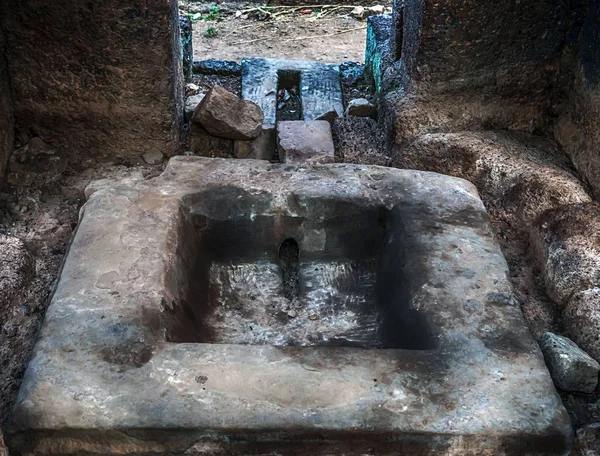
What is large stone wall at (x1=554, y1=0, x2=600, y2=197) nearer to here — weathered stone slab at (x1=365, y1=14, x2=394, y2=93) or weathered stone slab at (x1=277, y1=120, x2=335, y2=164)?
weathered stone slab at (x1=365, y1=14, x2=394, y2=93)

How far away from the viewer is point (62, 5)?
10.4 ft

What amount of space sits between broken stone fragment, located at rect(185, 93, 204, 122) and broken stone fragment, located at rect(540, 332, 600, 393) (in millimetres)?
2262

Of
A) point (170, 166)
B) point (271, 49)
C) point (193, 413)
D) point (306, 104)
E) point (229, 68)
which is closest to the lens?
point (193, 413)

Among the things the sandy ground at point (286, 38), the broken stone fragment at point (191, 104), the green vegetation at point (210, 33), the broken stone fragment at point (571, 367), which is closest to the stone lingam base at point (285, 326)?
the broken stone fragment at point (571, 367)

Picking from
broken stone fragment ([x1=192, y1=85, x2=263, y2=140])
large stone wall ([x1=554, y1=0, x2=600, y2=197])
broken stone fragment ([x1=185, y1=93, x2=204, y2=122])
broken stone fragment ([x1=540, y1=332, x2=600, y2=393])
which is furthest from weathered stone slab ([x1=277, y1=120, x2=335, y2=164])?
broken stone fragment ([x1=540, y1=332, x2=600, y2=393])

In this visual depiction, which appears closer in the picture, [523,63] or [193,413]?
[193,413]

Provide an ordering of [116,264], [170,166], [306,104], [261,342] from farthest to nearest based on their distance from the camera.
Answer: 1. [306,104]
2. [170,166]
3. [261,342]
4. [116,264]

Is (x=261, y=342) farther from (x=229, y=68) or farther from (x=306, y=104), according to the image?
(x=229, y=68)

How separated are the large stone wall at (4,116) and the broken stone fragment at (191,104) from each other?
0.91 metres

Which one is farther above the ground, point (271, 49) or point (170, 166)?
point (170, 166)

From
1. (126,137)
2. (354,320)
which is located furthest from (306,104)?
(354,320)

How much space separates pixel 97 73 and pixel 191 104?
68cm

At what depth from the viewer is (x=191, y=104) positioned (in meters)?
3.98

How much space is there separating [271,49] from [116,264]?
4270mm
